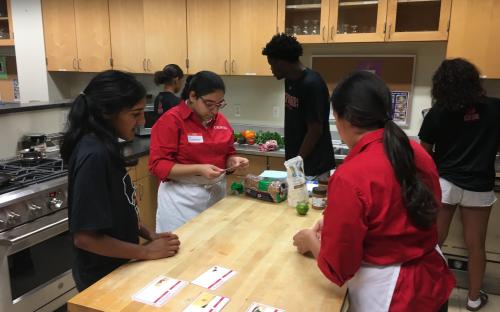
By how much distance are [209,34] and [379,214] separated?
3049 mm

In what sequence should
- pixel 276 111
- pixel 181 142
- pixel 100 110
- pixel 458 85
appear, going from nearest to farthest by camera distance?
pixel 100 110 → pixel 181 142 → pixel 458 85 → pixel 276 111

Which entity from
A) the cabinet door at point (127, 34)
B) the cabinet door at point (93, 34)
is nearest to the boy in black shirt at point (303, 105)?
the cabinet door at point (127, 34)

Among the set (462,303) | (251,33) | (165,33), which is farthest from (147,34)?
(462,303)

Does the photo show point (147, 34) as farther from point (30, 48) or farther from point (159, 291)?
point (159, 291)

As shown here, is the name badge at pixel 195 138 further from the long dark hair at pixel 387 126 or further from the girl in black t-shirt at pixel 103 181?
the long dark hair at pixel 387 126

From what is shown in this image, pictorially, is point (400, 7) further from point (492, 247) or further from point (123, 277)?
point (123, 277)

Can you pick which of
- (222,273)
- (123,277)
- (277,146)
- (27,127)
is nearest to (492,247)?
(277,146)

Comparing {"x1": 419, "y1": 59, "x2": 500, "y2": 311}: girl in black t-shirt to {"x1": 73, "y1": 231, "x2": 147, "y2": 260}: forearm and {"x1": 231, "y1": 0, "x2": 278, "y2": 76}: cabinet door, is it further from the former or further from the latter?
{"x1": 73, "y1": 231, "x2": 147, "y2": 260}: forearm

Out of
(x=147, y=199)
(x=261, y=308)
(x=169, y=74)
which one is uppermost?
(x=169, y=74)

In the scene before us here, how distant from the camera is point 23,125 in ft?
9.19

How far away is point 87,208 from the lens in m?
1.20

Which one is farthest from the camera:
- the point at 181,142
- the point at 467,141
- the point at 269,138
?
the point at 269,138

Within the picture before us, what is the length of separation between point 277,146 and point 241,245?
84.2 inches

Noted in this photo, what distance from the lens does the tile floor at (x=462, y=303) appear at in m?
2.73
